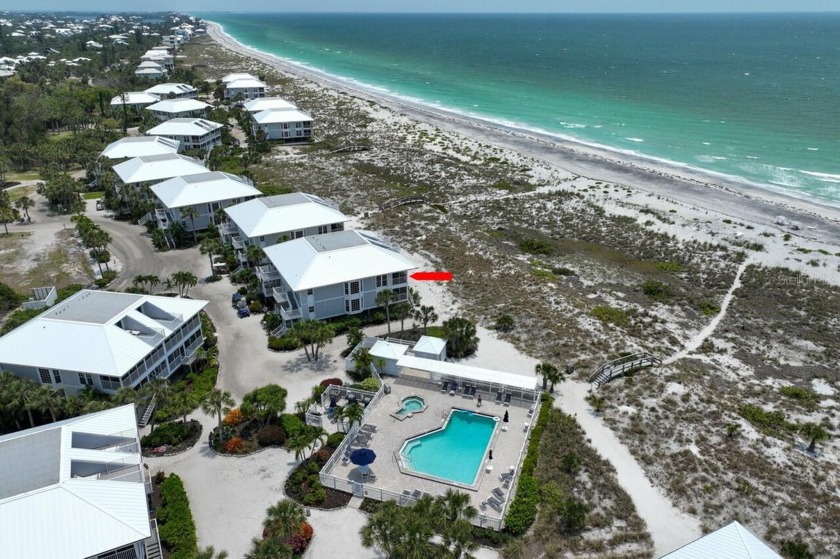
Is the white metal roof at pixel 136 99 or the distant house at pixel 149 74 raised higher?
the distant house at pixel 149 74

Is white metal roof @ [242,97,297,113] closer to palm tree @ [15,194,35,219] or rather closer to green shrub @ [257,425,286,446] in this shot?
palm tree @ [15,194,35,219]

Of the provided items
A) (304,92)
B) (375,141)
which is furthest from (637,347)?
(304,92)

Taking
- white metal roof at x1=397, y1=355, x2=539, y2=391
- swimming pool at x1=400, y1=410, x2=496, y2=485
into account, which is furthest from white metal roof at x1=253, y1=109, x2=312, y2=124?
swimming pool at x1=400, y1=410, x2=496, y2=485

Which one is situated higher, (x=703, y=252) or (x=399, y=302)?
(x=703, y=252)

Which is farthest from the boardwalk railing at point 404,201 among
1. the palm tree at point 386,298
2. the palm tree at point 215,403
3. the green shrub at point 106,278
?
the palm tree at point 215,403

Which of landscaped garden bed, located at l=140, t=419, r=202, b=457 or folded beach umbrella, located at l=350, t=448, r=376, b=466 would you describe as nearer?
folded beach umbrella, located at l=350, t=448, r=376, b=466

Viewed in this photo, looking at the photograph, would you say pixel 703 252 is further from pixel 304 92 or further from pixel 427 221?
pixel 304 92

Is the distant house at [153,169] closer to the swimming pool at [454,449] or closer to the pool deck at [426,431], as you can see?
the pool deck at [426,431]
